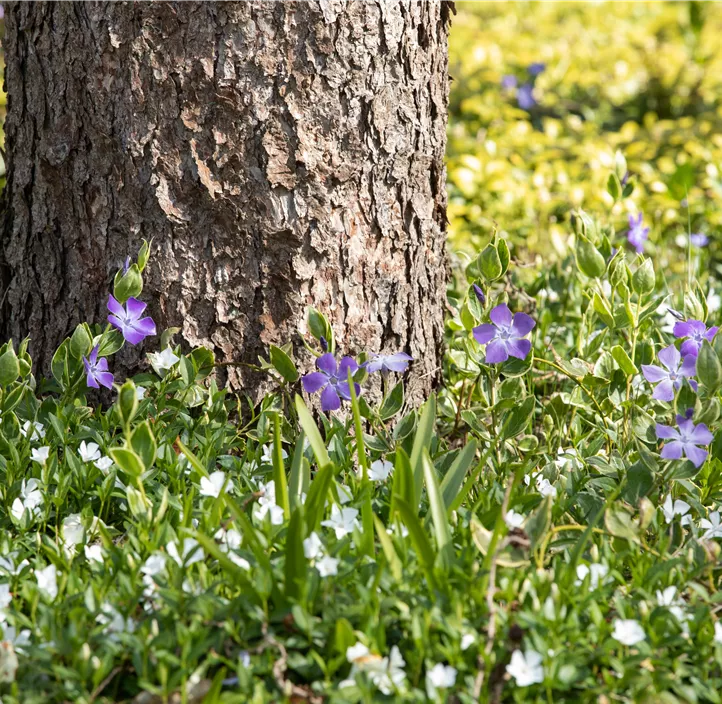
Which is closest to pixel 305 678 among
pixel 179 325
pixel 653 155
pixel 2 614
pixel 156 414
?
pixel 2 614

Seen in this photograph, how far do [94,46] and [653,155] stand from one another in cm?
385

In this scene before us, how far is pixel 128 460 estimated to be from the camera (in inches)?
62.3

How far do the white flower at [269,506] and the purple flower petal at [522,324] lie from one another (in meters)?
0.62

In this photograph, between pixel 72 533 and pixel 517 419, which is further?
pixel 517 419

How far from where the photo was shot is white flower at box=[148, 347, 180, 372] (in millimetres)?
2102

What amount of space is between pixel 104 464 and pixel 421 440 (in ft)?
2.27

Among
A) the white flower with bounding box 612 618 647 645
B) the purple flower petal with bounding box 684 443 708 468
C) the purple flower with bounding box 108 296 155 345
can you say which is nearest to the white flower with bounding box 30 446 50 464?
the purple flower with bounding box 108 296 155 345

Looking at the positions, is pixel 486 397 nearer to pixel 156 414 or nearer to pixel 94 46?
pixel 156 414

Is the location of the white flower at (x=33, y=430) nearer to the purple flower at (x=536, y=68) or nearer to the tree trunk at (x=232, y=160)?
the tree trunk at (x=232, y=160)

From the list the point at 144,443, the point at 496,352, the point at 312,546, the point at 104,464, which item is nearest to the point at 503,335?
the point at 496,352

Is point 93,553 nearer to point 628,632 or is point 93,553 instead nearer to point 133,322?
point 133,322

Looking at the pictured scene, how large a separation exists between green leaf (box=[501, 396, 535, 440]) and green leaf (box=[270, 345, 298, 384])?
0.50 meters

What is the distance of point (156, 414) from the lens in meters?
2.10

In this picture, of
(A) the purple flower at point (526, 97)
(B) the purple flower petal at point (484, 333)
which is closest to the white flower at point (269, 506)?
(B) the purple flower petal at point (484, 333)
